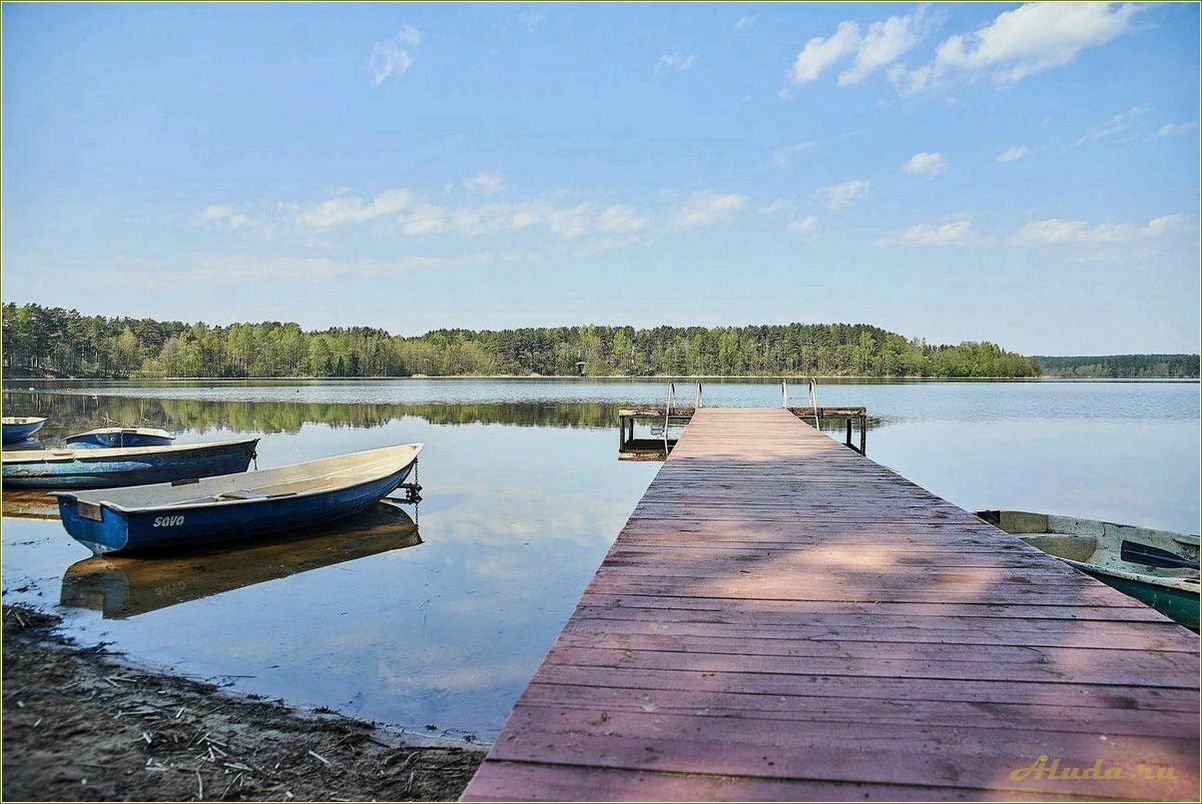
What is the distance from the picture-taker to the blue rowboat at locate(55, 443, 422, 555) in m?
7.96

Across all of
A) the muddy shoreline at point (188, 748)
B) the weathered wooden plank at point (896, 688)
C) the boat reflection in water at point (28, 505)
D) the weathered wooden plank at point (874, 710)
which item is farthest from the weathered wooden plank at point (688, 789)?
the boat reflection in water at point (28, 505)

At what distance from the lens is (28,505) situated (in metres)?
12.1

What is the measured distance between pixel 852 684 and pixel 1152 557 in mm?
6285

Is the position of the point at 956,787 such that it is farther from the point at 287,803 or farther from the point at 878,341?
the point at 878,341

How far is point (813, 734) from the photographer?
6.86ft

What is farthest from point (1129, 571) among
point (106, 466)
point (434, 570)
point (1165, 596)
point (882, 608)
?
point (106, 466)

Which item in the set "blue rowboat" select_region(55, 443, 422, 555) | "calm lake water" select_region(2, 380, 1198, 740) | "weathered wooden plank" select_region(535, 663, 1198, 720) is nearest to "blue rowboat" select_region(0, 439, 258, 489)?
"calm lake water" select_region(2, 380, 1198, 740)

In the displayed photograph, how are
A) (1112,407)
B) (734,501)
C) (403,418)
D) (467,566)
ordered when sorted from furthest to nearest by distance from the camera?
(1112,407) < (403,418) < (467,566) < (734,501)

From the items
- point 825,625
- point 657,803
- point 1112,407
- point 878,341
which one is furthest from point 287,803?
point 878,341

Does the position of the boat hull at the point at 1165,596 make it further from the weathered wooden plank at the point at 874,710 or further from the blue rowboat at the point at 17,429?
the blue rowboat at the point at 17,429

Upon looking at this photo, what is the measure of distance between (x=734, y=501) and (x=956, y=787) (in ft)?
13.7

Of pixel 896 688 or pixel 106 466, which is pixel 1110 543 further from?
pixel 106 466

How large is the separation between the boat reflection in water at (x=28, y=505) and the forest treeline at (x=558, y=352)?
281 ft

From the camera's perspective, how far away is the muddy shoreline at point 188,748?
3553 mm
